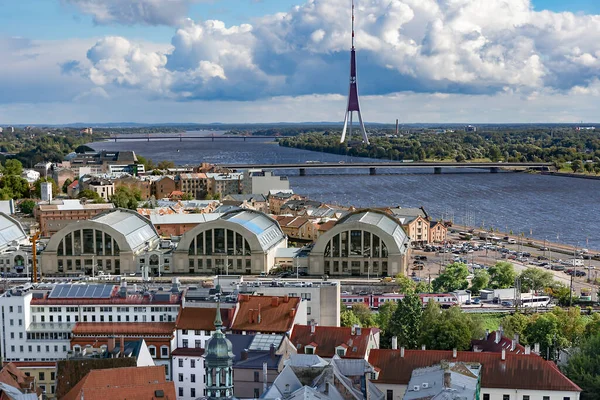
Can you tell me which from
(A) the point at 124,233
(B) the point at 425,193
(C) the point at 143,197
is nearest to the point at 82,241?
(A) the point at 124,233

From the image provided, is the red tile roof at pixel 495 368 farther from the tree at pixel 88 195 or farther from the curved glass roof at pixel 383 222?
the tree at pixel 88 195

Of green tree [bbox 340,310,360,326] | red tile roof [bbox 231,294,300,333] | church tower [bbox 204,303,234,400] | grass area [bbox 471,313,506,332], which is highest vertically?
church tower [bbox 204,303,234,400]

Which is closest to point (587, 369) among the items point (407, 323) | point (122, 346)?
point (407, 323)

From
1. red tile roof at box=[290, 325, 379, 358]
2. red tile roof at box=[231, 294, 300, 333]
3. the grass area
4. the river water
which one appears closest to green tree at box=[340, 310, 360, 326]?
red tile roof at box=[231, 294, 300, 333]

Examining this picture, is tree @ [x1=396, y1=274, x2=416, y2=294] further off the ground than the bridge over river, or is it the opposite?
the bridge over river

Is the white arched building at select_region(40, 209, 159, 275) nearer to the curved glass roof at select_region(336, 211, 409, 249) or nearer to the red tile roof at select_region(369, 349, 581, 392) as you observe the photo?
the curved glass roof at select_region(336, 211, 409, 249)

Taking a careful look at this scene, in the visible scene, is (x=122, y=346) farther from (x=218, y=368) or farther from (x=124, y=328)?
(x=218, y=368)
